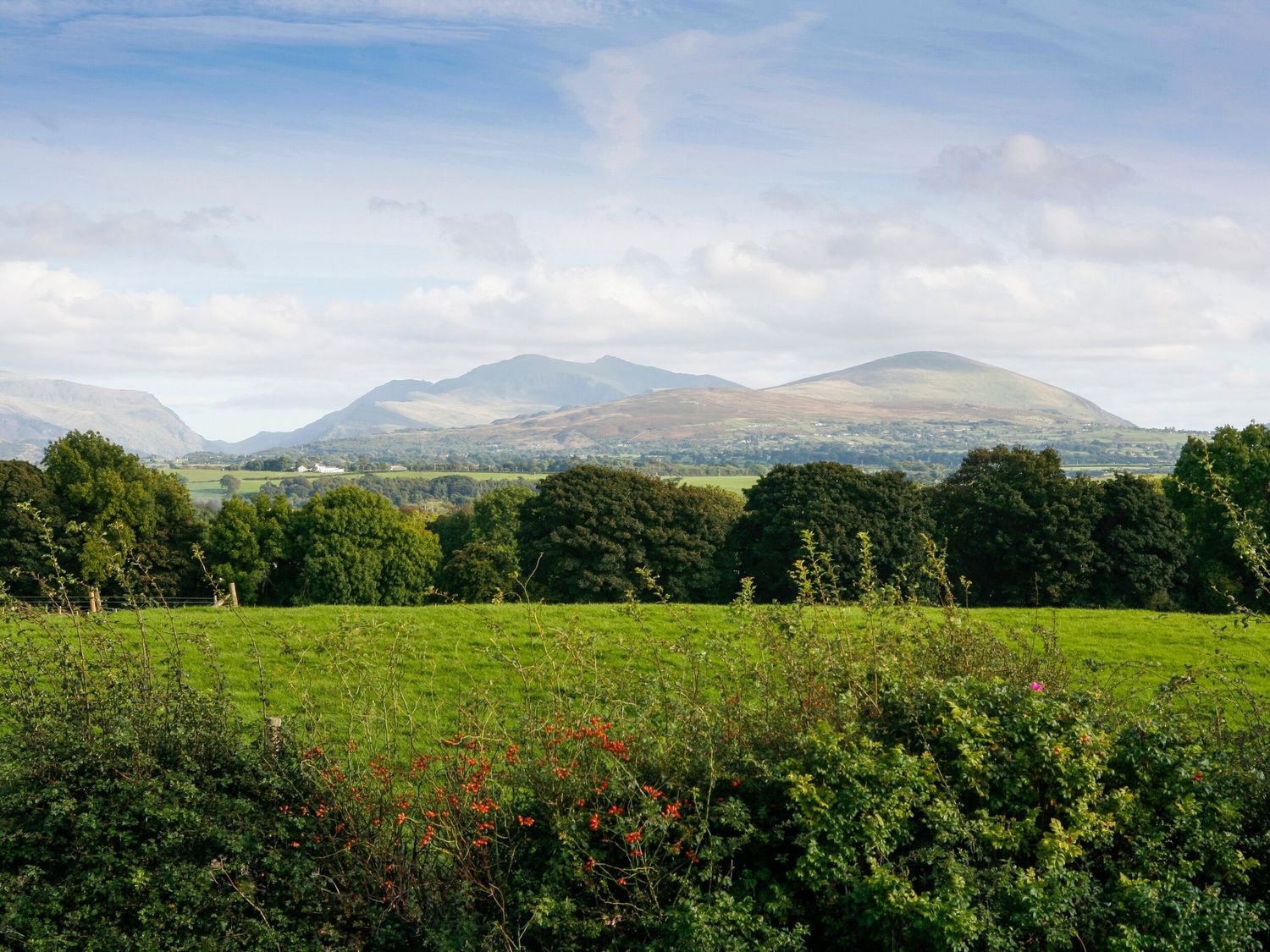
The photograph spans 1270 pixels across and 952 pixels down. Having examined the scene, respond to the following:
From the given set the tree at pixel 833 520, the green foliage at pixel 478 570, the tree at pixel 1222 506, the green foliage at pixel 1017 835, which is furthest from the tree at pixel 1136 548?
the green foliage at pixel 1017 835

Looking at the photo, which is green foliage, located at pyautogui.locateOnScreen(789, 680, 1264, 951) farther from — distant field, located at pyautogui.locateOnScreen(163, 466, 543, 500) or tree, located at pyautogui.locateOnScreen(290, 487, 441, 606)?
distant field, located at pyautogui.locateOnScreen(163, 466, 543, 500)

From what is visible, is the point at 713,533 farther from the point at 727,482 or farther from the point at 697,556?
the point at 727,482

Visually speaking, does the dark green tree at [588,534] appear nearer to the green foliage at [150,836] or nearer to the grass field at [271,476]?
the green foliage at [150,836]

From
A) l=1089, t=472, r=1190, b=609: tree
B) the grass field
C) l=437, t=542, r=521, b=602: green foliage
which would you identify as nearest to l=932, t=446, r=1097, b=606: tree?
l=1089, t=472, r=1190, b=609: tree

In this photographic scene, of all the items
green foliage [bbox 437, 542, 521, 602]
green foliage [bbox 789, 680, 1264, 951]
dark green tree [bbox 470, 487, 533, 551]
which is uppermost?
green foliage [bbox 789, 680, 1264, 951]

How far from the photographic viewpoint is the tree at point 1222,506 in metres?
35.3

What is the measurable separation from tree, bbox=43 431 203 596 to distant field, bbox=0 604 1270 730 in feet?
94.5

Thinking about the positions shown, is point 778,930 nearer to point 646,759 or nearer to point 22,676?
point 646,759

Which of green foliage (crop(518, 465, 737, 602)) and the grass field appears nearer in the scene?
green foliage (crop(518, 465, 737, 602))

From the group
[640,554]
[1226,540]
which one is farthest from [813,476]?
[1226,540]

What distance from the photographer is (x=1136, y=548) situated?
119 ft

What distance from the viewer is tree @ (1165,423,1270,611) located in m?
35.3

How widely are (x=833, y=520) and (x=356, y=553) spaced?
83.9ft

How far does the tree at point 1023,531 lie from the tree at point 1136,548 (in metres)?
0.88
